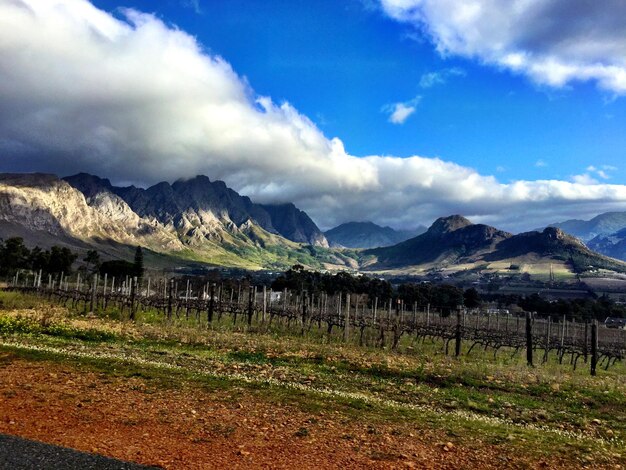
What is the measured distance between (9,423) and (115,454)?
2443mm

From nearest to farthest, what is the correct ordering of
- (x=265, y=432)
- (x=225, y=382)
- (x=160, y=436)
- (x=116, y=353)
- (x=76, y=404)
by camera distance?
(x=160, y=436) → (x=265, y=432) → (x=76, y=404) → (x=225, y=382) → (x=116, y=353)

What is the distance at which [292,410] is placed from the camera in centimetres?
997

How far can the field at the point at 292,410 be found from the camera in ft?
24.5


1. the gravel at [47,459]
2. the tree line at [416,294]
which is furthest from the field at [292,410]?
the tree line at [416,294]

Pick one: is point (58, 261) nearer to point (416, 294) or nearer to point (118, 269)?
point (118, 269)

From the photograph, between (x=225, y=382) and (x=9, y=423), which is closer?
(x=9, y=423)

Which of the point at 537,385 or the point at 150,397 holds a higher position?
the point at 150,397

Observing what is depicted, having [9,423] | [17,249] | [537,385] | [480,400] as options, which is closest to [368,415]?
[480,400]

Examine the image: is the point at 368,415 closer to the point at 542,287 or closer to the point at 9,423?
the point at 9,423

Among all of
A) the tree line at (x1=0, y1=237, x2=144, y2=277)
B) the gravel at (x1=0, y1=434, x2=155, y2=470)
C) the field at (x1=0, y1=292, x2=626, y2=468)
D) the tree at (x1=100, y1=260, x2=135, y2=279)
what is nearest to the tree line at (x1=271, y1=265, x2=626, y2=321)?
the tree at (x1=100, y1=260, x2=135, y2=279)

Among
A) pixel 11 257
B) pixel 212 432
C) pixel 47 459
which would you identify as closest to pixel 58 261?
pixel 11 257

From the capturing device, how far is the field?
7461mm

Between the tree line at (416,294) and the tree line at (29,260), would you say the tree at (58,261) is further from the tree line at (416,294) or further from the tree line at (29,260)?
the tree line at (416,294)

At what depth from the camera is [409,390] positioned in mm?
14203
